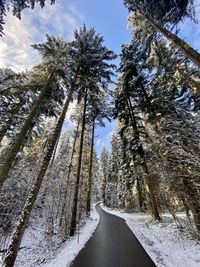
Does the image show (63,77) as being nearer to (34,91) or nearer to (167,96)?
(34,91)

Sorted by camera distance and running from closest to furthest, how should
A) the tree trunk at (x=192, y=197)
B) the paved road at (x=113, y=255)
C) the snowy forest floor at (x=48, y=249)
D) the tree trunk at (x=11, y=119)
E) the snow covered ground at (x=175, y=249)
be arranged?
the snow covered ground at (x=175, y=249), the paved road at (x=113, y=255), the tree trunk at (x=192, y=197), the snowy forest floor at (x=48, y=249), the tree trunk at (x=11, y=119)

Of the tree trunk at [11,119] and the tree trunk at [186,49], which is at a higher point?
the tree trunk at [11,119]

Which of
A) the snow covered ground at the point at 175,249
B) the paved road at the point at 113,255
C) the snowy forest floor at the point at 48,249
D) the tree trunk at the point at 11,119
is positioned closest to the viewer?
the snow covered ground at the point at 175,249

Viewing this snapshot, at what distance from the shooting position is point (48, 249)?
1022cm

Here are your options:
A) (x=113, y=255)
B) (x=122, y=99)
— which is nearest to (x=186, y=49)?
(x=113, y=255)

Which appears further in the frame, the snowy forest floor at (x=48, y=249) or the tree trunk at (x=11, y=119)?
the tree trunk at (x=11, y=119)

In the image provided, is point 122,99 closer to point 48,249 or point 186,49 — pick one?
point 186,49

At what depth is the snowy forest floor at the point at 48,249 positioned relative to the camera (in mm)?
6856

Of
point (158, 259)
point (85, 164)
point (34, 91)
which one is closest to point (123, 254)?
point (158, 259)

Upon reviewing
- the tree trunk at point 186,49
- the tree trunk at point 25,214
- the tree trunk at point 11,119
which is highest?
the tree trunk at point 11,119

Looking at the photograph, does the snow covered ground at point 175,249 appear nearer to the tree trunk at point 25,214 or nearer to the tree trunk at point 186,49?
the tree trunk at point 25,214

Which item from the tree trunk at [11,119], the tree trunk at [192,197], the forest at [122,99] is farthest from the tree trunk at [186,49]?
the tree trunk at [11,119]

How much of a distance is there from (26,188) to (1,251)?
16.3 feet

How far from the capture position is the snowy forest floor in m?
6.86
